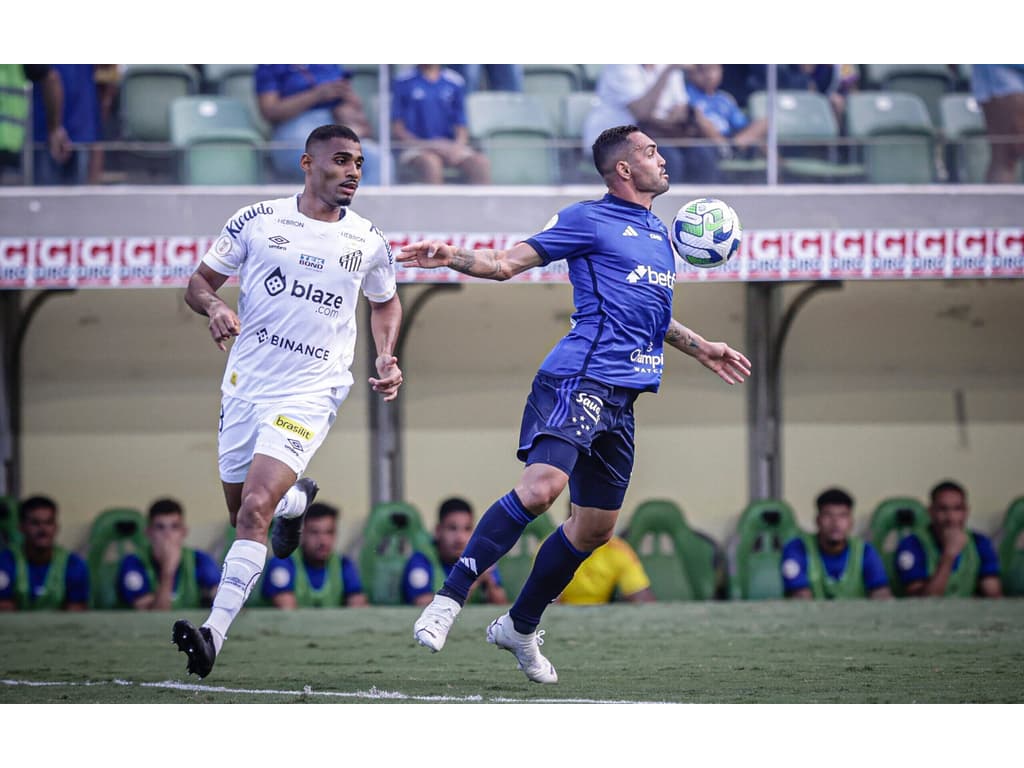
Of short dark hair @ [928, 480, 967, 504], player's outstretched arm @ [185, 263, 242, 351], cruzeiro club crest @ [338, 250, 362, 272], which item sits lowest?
short dark hair @ [928, 480, 967, 504]

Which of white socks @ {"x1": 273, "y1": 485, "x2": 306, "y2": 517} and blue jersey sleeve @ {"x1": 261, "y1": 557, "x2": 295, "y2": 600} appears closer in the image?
white socks @ {"x1": 273, "y1": 485, "x2": 306, "y2": 517}

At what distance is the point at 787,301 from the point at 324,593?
4.44 metres

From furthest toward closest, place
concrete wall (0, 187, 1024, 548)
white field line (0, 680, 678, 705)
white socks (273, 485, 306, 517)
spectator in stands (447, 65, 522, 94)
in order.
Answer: concrete wall (0, 187, 1024, 548), spectator in stands (447, 65, 522, 94), white socks (273, 485, 306, 517), white field line (0, 680, 678, 705)

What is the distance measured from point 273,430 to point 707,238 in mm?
2151

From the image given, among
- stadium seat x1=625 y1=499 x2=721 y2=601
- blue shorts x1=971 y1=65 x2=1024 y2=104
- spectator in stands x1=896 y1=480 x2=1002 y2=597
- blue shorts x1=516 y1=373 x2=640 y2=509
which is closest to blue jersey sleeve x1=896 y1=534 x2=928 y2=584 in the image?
spectator in stands x1=896 y1=480 x2=1002 y2=597

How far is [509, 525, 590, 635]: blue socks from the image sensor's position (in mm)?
6875

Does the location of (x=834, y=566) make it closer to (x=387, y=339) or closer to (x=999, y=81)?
(x=999, y=81)

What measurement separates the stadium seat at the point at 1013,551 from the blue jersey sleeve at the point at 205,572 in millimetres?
5930

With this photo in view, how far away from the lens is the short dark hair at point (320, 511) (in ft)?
39.9

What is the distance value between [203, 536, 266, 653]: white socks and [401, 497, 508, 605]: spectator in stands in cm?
521

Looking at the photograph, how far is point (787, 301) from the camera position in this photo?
13.2 meters

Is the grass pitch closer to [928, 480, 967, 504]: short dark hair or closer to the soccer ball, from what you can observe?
[928, 480, 967, 504]: short dark hair
